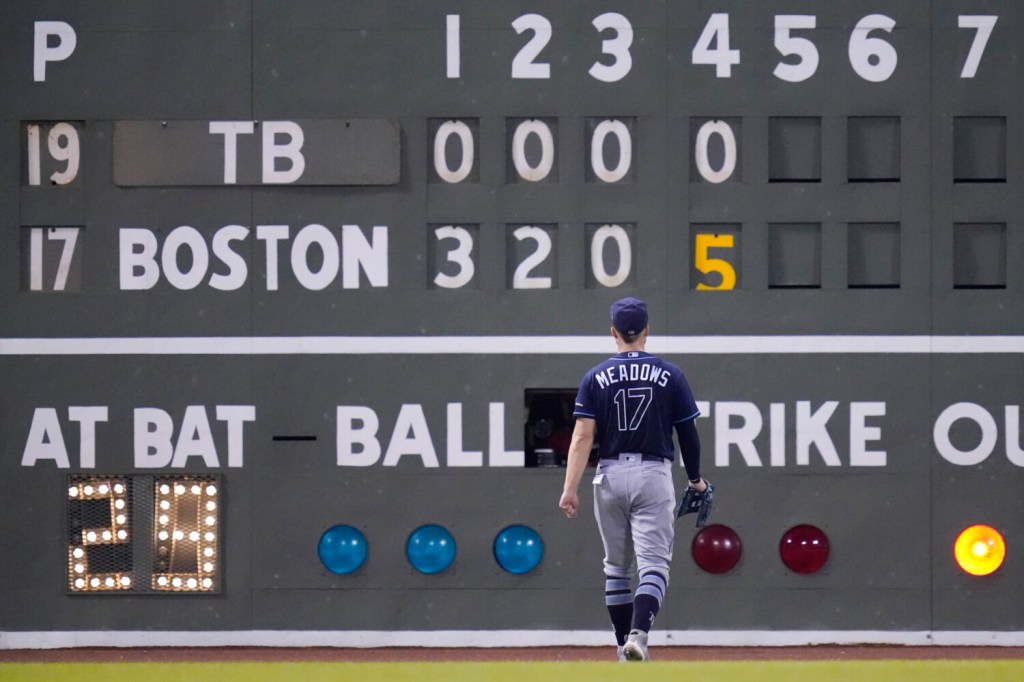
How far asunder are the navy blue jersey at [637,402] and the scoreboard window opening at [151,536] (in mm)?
1688

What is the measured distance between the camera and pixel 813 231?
6383mm

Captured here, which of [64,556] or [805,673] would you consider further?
[64,556]

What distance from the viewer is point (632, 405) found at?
5.75 metres

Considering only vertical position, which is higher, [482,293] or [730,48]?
[730,48]

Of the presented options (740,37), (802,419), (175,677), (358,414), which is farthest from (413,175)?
(175,677)

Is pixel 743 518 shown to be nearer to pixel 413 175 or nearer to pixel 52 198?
pixel 413 175

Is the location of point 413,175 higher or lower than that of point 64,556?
higher

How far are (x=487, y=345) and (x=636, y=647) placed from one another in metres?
1.46

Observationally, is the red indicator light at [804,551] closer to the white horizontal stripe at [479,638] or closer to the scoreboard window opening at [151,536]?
the white horizontal stripe at [479,638]

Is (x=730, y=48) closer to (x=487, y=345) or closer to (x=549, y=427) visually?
(x=487, y=345)

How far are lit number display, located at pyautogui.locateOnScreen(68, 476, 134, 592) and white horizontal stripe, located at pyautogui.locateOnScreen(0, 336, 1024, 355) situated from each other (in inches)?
22.3

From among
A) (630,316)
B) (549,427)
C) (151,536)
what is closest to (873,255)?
(630,316)

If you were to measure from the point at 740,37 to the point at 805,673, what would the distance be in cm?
273

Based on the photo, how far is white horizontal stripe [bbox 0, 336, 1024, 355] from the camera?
20.8 feet
